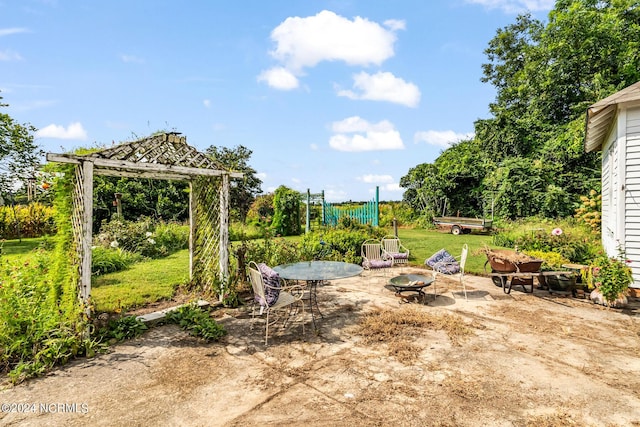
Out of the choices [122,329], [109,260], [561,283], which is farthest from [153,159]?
[561,283]

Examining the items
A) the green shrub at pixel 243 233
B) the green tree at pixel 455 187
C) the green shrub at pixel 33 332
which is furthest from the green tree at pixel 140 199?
the green tree at pixel 455 187

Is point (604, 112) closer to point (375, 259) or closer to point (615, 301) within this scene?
point (615, 301)

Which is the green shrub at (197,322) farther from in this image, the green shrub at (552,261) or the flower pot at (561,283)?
the green shrub at (552,261)

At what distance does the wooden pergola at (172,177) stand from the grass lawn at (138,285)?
0.75 metres

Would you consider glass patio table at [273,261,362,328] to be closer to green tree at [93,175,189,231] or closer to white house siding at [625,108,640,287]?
white house siding at [625,108,640,287]

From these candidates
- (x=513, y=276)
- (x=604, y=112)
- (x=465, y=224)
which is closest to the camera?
(x=513, y=276)

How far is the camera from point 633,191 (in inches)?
236

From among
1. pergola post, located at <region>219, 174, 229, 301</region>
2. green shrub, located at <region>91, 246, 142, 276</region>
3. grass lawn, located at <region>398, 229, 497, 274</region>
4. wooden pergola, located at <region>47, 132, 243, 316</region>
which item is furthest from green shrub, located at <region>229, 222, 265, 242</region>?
pergola post, located at <region>219, 174, 229, 301</region>

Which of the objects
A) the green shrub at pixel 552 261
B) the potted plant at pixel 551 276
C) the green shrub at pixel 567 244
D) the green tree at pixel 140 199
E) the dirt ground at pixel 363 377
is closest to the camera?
the dirt ground at pixel 363 377

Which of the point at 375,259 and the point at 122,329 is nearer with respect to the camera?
the point at 122,329

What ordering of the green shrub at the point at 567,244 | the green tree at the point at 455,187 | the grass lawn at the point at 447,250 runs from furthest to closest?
the green tree at the point at 455,187
the grass lawn at the point at 447,250
the green shrub at the point at 567,244

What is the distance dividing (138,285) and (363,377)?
5.09 m

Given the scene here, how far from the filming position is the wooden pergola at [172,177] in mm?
3957

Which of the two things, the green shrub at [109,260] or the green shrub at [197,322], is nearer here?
the green shrub at [197,322]
